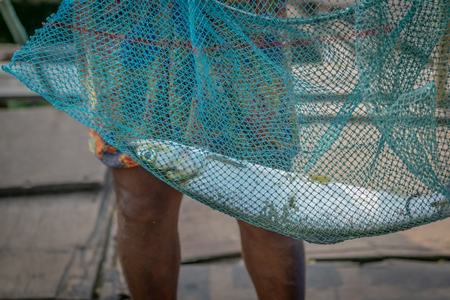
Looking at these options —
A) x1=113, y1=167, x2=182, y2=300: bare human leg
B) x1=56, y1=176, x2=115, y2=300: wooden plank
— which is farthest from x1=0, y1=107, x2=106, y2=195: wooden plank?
x1=113, y1=167, x2=182, y2=300: bare human leg

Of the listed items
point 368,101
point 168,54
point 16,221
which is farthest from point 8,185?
point 368,101

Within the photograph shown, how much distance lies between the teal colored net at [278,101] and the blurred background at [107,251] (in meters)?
0.79

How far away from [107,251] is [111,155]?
0.92m

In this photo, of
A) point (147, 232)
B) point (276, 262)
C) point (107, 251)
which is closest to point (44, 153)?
point (107, 251)

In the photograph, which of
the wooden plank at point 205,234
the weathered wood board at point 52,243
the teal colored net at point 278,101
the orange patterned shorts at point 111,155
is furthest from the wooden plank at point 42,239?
the teal colored net at point 278,101

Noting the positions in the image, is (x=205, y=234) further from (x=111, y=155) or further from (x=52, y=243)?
(x=111, y=155)

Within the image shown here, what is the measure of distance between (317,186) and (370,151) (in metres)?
0.15

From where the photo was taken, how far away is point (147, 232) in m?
1.44

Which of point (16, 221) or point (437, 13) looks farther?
point (16, 221)

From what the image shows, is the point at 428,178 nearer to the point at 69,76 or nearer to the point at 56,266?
the point at 69,76

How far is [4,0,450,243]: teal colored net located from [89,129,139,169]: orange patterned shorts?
0.27 ft

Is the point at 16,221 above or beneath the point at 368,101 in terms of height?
beneath

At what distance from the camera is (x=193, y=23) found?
117cm

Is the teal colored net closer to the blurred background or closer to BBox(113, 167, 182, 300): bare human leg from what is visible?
BBox(113, 167, 182, 300): bare human leg
